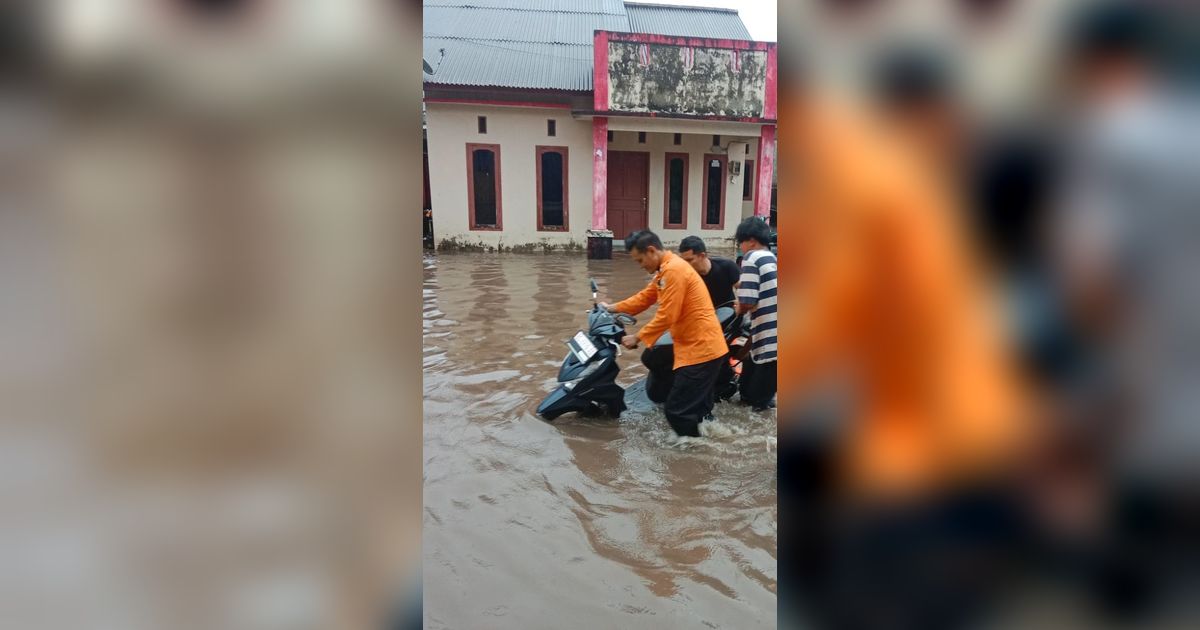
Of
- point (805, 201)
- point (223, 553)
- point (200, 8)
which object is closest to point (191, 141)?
point (200, 8)

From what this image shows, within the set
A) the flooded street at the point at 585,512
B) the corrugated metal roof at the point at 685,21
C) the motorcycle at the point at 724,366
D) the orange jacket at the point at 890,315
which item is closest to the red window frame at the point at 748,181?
the corrugated metal roof at the point at 685,21

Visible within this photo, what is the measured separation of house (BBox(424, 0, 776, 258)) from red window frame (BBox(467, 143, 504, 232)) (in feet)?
0.09

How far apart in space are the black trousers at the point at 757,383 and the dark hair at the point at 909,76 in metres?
4.36

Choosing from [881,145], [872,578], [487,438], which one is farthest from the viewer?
[487,438]

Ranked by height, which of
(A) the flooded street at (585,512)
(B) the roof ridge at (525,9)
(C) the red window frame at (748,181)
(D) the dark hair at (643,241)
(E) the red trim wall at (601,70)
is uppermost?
(B) the roof ridge at (525,9)

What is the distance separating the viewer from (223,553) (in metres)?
0.77

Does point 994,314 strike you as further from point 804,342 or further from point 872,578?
point 872,578

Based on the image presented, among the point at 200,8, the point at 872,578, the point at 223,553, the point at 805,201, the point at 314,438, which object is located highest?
the point at 200,8

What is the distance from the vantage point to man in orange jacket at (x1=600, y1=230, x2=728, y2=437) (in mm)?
4480

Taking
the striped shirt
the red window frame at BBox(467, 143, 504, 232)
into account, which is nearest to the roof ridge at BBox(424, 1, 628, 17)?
the red window frame at BBox(467, 143, 504, 232)

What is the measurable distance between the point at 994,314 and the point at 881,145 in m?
0.25

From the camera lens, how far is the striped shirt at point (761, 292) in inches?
184

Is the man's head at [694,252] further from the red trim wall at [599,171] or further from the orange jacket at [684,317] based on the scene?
the red trim wall at [599,171]

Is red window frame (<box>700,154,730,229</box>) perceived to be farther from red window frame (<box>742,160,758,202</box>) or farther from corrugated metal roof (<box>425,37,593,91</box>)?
corrugated metal roof (<box>425,37,593,91</box>)
